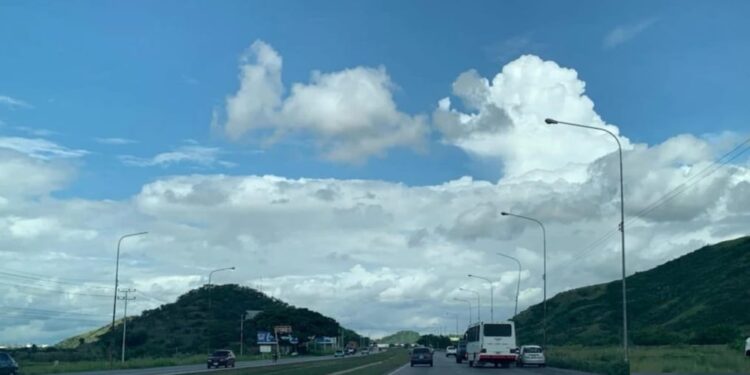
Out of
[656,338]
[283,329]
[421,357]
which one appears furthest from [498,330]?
[283,329]

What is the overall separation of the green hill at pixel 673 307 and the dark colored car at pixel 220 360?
57.8 m

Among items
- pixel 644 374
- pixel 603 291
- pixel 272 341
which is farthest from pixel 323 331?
pixel 644 374

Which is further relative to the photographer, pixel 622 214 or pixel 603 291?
pixel 603 291

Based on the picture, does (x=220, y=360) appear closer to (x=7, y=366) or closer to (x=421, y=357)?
(x=421, y=357)

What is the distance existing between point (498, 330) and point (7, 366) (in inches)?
1475

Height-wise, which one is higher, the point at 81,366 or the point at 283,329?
the point at 283,329

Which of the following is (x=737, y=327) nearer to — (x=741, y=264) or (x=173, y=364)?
(x=741, y=264)

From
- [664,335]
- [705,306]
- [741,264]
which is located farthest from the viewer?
[741,264]

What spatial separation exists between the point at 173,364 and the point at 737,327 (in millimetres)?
69328

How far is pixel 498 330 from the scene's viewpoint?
7031cm

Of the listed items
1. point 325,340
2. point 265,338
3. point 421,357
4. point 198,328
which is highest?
point 198,328

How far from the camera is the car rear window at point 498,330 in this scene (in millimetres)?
70125

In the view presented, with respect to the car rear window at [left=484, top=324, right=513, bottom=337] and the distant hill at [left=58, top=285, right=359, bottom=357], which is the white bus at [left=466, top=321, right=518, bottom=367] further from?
the distant hill at [left=58, top=285, right=359, bottom=357]

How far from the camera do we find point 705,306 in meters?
134
